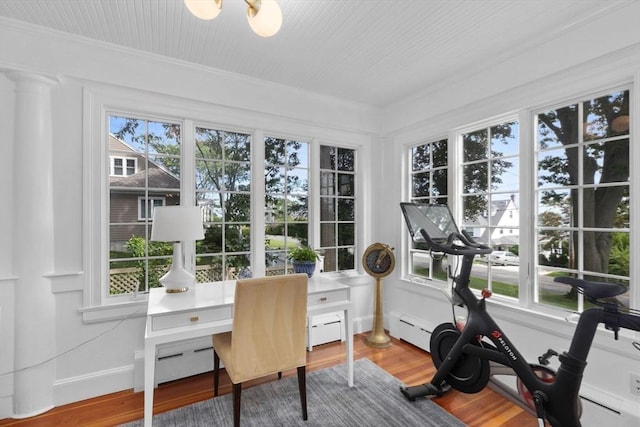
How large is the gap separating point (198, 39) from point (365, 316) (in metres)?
3.26

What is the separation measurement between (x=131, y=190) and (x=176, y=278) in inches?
35.9

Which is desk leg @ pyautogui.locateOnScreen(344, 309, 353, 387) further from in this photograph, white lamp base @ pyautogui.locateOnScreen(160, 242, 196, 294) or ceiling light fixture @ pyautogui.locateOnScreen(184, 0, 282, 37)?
ceiling light fixture @ pyautogui.locateOnScreen(184, 0, 282, 37)

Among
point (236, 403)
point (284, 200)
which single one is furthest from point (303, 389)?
point (284, 200)

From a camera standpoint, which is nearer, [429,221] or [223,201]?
[429,221]

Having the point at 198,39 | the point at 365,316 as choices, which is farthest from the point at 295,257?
the point at 198,39

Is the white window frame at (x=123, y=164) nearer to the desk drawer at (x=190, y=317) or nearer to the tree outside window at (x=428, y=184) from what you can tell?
the desk drawer at (x=190, y=317)

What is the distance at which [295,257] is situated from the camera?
9.34 ft

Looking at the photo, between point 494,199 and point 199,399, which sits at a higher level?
point 494,199

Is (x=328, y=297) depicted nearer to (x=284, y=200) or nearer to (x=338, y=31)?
(x=284, y=200)

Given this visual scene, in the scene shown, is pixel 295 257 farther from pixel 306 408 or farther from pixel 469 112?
pixel 469 112

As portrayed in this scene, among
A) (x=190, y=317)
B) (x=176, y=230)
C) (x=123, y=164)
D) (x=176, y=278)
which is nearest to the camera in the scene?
(x=190, y=317)

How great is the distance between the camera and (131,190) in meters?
2.62

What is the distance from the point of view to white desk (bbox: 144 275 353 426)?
1.82m

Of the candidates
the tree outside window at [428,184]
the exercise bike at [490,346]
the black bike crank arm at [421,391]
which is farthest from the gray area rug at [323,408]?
the tree outside window at [428,184]
